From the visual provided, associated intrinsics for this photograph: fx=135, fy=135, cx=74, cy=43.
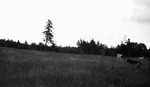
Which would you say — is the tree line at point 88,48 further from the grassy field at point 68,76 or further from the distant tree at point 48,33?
the grassy field at point 68,76

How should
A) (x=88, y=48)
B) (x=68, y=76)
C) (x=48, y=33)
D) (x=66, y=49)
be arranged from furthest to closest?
(x=88, y=48)
(x=66, y=49)
(x=48, y=33)
(x=68, y=76)

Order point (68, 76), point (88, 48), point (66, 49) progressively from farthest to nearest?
1. point (88, 48)
2. point (66, 49)
3. point (68, 76)

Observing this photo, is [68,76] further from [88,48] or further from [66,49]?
[88,48]

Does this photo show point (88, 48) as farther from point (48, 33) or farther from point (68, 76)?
point (68, 76)

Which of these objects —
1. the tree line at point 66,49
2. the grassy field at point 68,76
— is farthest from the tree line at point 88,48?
the grassy field at point 68,76

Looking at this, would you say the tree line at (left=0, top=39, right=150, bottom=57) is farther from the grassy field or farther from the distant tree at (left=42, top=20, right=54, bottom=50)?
the grassy field

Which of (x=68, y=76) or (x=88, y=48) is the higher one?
(x=88, y=48)

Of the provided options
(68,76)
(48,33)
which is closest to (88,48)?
(48,33)

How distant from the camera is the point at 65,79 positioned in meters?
6.84

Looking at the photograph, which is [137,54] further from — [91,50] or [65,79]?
[65,79]

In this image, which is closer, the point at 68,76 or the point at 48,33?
the point at 68,76

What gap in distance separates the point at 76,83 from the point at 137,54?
69.6 m

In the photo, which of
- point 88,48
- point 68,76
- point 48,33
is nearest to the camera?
point 68,76

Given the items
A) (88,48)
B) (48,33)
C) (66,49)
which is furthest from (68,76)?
(88,48)
